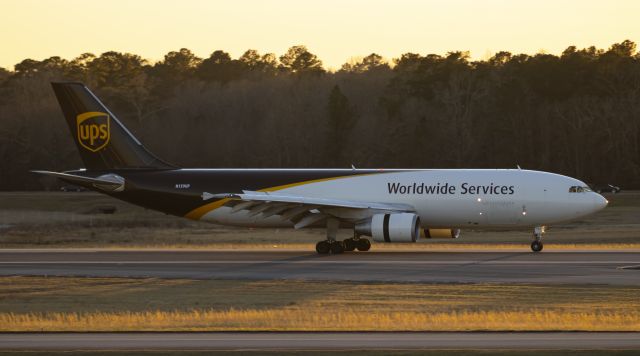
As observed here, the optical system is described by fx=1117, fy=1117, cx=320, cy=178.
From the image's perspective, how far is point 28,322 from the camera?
27.6m

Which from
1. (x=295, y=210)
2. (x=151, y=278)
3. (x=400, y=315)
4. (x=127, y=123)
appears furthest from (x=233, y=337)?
(x=127, y=123)

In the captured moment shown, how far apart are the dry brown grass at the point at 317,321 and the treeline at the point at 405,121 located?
83982 millimetres

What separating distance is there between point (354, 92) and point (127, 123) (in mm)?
29603

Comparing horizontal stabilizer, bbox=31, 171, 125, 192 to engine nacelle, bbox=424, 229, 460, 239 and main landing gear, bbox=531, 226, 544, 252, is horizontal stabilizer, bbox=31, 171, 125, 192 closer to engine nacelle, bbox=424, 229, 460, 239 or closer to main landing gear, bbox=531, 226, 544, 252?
engine nacelle, bbox=424, 229, 460, 239

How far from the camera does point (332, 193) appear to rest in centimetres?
4981

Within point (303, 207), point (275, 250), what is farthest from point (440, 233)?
point (275, 250)

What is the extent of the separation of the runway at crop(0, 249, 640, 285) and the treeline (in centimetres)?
6684

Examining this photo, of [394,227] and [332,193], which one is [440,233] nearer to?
Result: [394,227]

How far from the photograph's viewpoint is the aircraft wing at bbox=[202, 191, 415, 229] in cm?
4681

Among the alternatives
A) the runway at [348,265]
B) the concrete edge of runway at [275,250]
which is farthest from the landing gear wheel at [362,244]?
the runway at [348,265]

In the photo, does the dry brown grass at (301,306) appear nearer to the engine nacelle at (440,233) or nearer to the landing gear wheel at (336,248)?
the landing gear wheel at (336,248)

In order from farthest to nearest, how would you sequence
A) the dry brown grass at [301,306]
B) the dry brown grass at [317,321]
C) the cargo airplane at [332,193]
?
the cargo airplane at [332,193] < the dry brown grass at [301,306] < the dry brown grass at [317,321]

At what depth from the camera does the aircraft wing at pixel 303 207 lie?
4681cm

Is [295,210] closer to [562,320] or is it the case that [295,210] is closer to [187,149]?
[562,320]
